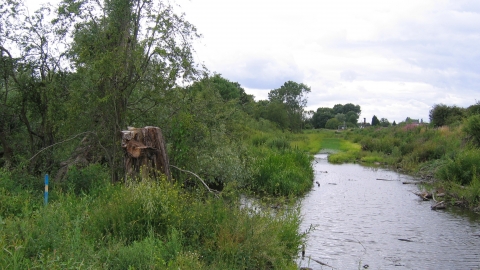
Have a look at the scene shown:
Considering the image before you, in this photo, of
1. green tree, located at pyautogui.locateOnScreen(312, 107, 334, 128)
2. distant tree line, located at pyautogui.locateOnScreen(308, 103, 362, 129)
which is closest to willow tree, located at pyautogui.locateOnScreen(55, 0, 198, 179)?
distant tree line, located at pyautogui.locateOnScreen(308, 103, 362, 129)

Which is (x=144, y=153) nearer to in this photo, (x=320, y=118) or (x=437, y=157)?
(x=437, y=157)

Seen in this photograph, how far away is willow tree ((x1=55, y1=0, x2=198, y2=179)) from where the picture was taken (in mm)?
10296

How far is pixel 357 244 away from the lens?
37.9ft

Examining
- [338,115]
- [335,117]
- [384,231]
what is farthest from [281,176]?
[338,115]

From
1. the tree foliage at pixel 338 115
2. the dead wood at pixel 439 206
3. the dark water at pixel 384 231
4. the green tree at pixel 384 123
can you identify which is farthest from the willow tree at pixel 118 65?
the tree foliage at pixel 338 115

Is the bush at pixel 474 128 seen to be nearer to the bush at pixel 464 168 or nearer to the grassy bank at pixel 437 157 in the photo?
the grassy bank at pixel 437 157

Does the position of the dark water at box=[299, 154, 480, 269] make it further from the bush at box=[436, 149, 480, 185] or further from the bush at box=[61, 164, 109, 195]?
the bush at box=[61, 164, 109, 195]

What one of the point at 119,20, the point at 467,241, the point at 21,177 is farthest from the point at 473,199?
the point at 21,177

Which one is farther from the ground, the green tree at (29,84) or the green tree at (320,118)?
the green tree at (320,118)

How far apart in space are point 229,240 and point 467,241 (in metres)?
7.48

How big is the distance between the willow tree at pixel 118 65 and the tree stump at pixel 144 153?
67.6 inches

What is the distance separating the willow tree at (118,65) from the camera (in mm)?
10296

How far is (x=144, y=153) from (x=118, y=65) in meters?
2.38

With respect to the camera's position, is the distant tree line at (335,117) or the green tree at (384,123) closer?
the green tree at (384,123)
